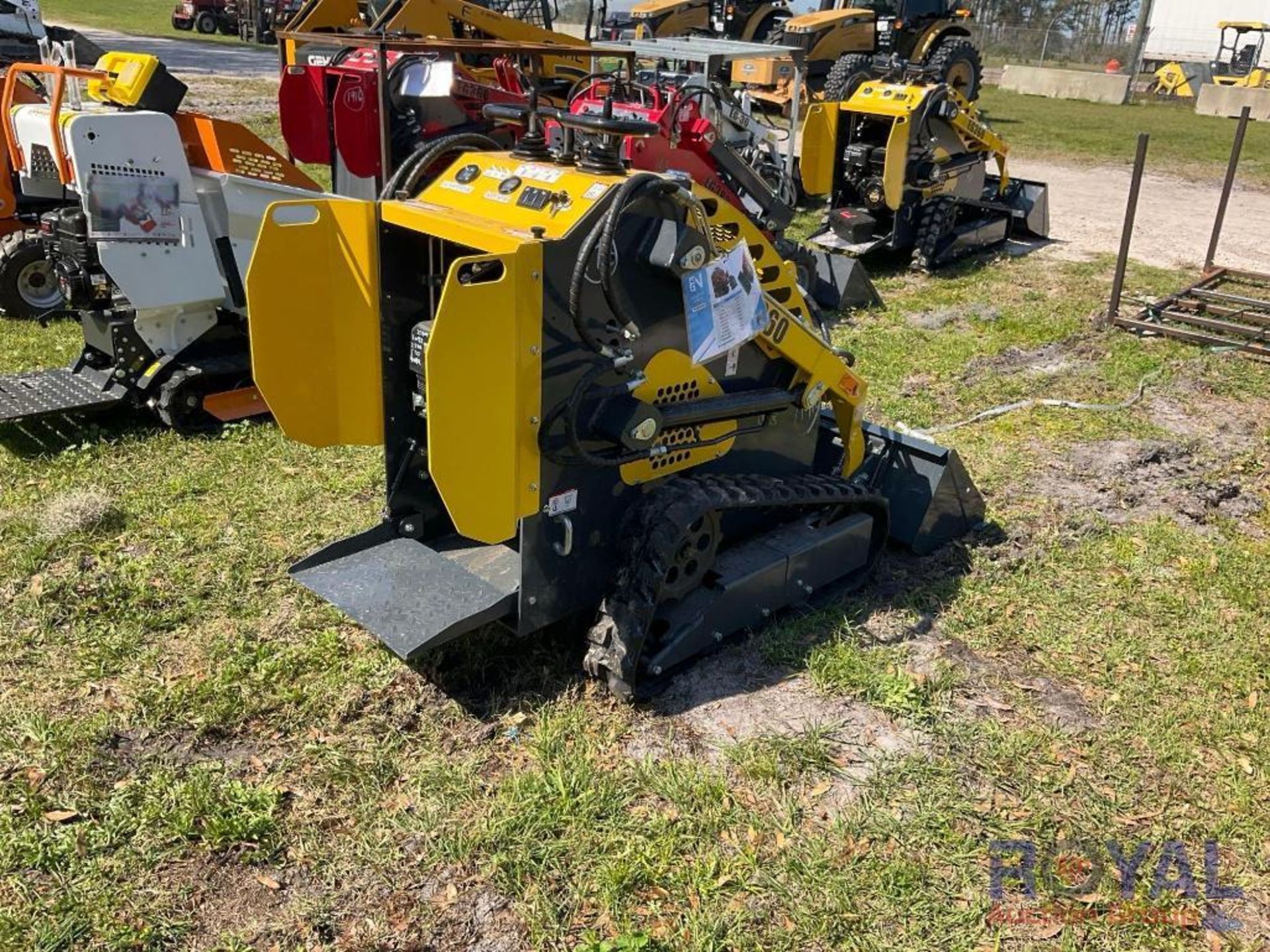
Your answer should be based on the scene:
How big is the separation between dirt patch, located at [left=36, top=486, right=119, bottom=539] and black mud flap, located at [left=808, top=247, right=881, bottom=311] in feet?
20.5

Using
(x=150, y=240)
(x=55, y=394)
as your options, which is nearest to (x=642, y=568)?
(x=150, y=240)

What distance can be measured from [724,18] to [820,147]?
8.33 meters

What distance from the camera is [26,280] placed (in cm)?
802

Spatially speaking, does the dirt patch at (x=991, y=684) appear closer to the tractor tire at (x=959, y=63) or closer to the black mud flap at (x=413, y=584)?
the black mud flap at (x=413, y=584)

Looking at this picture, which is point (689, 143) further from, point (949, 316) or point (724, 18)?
point (724, 18)

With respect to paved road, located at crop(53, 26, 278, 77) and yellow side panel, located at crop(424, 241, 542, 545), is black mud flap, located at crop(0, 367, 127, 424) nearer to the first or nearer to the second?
yellow side panel, located at crop(424, 241, 542, 545)

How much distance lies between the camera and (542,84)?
1027 cm

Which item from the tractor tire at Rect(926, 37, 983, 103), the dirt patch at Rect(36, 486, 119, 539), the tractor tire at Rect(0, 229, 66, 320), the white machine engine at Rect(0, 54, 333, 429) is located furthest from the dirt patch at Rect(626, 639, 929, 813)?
the tractor tire at Rect(926, 37, 983, 103)

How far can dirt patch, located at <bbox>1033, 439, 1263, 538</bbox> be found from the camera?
5668mm

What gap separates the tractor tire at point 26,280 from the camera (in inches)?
310

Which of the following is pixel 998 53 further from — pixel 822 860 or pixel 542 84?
pixel 822 860

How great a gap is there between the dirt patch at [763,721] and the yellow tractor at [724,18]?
51.8 feet

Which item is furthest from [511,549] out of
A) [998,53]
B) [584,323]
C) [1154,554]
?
[998,53]

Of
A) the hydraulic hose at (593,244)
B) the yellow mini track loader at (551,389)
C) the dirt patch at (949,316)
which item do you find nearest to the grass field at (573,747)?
the yellow mini track loader at (551,389)
